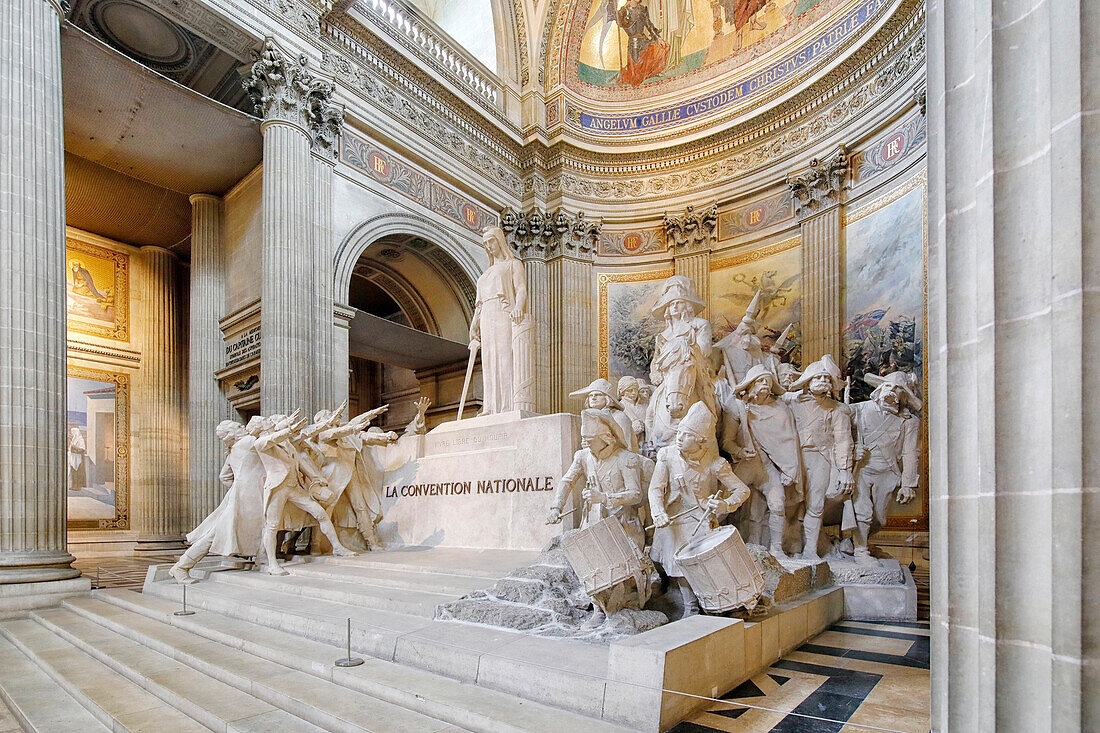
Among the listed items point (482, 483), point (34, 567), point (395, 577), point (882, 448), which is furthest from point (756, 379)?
point (34, 567)

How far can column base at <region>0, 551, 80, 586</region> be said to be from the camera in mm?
6390

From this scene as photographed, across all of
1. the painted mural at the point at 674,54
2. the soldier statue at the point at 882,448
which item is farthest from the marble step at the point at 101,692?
the painted mural at the point at 674,54

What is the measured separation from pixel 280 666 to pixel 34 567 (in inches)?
Result: 191

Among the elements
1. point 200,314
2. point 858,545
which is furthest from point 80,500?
point 858,545

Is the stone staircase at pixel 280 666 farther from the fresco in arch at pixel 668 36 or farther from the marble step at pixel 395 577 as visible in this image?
the fresco in arch at pixel 668 36

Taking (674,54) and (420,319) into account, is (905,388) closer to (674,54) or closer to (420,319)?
(420,319)

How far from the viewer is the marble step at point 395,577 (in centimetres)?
461

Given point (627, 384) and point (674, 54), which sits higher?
point (674, 54)

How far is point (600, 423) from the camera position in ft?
13.4

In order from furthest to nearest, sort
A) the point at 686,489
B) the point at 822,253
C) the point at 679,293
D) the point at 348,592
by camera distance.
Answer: the point at 822,253 → the point at 679,293 → the point at 348,592 → the point at 686,489

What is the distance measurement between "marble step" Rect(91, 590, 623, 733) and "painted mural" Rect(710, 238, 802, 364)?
10663 mm

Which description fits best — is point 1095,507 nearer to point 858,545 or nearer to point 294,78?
point 858,545

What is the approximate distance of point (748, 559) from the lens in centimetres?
329

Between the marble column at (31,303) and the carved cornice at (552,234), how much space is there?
9.26 m
